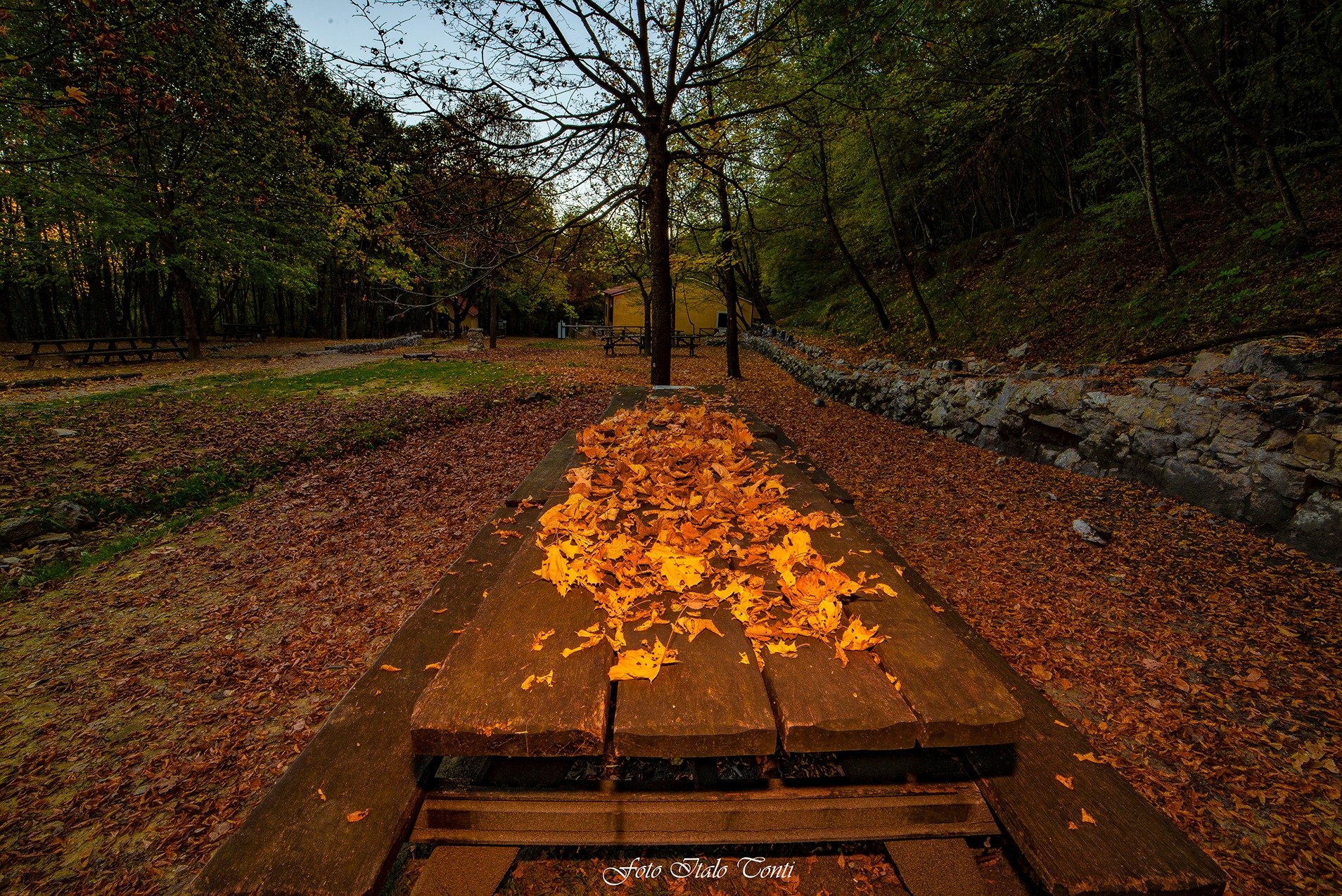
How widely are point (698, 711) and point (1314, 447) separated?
488 centimetres

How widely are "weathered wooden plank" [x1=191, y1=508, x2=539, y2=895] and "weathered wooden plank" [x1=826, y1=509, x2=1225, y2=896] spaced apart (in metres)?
1.21

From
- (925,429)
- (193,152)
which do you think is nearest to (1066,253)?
(925,429)

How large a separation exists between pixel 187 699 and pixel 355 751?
2.10 m

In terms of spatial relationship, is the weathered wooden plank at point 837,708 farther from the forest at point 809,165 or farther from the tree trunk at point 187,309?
the tree trunk at point 187,309

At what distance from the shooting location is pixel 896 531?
13.3 feet

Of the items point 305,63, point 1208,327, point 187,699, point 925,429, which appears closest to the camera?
point 187,699

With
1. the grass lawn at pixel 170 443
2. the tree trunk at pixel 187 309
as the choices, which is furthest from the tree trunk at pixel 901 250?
the tree trunk at pixel 187 309

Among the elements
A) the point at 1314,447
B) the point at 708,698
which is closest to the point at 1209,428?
the point at 1314,447

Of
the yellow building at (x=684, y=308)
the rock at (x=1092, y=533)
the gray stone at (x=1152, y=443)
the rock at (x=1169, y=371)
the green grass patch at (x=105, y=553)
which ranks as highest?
the yellow building at (x=684, y=308)

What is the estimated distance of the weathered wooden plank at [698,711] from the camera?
89cm

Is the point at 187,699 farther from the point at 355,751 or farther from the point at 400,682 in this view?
the point at 355,751

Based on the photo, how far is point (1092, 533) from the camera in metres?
3.63
